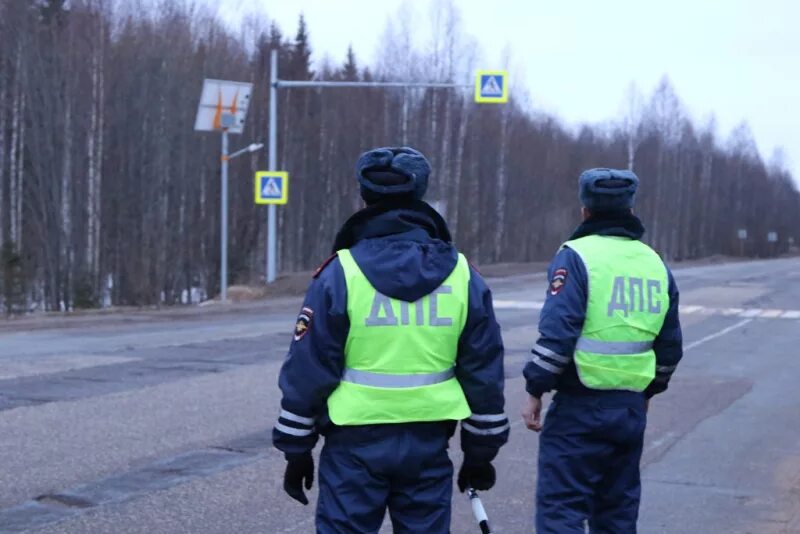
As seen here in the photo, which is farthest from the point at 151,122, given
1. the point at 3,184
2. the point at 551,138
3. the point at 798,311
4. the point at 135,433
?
the point at 551,138

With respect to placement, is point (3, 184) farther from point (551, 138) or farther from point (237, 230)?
point (551, 138)

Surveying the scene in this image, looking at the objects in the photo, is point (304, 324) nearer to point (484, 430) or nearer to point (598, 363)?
point (484, 430)

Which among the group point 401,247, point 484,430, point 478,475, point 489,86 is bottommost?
point 478,475

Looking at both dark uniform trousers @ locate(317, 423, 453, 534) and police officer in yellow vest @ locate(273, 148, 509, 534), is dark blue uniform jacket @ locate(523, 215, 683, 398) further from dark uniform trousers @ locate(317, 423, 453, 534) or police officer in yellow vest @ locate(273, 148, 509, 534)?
dark uniform trousers @ locate(317, 423, 453, 534)

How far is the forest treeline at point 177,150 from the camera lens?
38656 mm

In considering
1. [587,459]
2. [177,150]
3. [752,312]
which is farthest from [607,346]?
[177,150]

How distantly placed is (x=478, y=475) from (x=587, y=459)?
892mm

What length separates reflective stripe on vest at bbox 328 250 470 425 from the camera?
3463 millimetres

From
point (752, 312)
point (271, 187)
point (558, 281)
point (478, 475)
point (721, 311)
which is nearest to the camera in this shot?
point (478, 475)

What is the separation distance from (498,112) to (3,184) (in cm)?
3872

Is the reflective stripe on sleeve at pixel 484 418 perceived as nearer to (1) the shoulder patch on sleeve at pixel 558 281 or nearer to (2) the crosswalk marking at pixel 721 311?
(1) the shoulder patch on sleeve at pixel 558 281

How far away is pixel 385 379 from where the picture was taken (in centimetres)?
349

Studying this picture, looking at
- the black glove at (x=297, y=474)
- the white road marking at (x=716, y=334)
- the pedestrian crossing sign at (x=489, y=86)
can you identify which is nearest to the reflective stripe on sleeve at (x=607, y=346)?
the black glove at (x=297, y=474)

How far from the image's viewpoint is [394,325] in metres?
3.48
